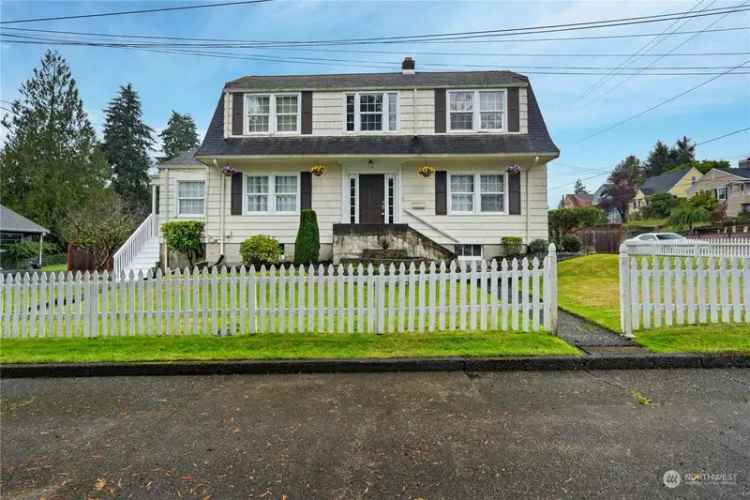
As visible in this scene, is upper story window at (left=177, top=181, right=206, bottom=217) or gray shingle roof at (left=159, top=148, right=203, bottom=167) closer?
upper story window at (left=177, top=181, right=206, bottom=217)

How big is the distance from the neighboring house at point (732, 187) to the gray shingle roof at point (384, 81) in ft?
133

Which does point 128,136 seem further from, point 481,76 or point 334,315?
point 334,315

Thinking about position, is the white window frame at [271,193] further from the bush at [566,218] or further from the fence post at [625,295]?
the bush at [566,218]

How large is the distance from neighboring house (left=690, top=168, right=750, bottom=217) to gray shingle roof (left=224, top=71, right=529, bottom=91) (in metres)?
40.7

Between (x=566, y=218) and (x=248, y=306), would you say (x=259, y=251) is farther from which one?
(x=566, y=218)

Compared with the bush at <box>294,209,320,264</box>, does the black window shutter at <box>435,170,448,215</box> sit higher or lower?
higher

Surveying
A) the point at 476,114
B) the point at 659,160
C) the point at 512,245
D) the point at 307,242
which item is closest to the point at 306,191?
the point at 307,242

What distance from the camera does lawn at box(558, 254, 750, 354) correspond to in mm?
4652

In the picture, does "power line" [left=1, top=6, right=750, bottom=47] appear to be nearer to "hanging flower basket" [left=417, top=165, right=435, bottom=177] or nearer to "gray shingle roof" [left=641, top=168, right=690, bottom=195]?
"hanging flower basket" [left=417, top=165, right=435, bottom=177]

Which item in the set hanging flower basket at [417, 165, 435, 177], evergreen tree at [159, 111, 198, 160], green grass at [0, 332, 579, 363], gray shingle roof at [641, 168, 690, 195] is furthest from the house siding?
gray shingle roof at [641, 168, 690, 195]

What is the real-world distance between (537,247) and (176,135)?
2202 inches

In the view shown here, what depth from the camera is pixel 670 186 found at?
2085 inches

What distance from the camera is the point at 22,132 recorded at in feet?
106

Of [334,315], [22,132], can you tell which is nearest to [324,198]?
[334,315]
